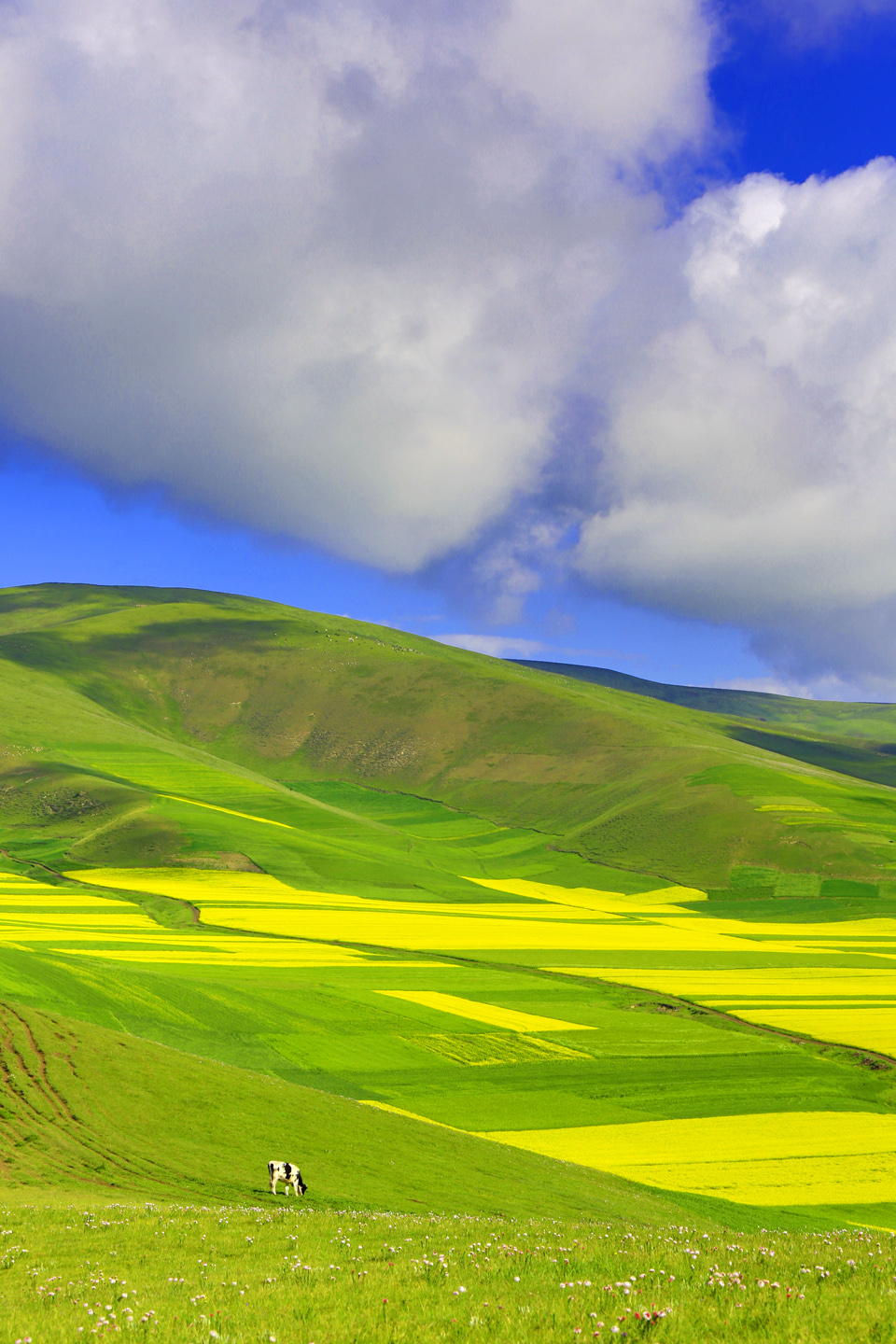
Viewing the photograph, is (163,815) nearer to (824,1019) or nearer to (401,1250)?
(824,1019)

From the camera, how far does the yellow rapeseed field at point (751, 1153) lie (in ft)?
118

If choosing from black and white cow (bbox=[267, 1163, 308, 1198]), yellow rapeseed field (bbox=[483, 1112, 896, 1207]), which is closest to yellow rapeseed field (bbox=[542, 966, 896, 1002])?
yellow rapeseed field (bbox=[483, 1112, 896, 1207])

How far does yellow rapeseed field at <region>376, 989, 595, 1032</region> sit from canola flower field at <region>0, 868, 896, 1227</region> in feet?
0.95

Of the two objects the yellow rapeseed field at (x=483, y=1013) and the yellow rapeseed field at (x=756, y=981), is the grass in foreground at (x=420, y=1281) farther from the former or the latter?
the yellow rapeseed field at (x=756, y=981)

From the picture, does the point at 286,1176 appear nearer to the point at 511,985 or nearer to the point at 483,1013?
the point at 483,1013

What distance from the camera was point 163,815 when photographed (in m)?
151

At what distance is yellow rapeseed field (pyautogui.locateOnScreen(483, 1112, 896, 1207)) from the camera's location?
118ft

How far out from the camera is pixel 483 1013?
65125mm

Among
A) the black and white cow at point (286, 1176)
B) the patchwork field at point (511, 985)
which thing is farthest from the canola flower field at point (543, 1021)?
the black and white cow at point (286, 1176)

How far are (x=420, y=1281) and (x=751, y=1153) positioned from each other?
32.0 meters

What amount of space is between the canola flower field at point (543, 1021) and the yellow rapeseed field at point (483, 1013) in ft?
0.95

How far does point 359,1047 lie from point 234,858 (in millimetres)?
87328

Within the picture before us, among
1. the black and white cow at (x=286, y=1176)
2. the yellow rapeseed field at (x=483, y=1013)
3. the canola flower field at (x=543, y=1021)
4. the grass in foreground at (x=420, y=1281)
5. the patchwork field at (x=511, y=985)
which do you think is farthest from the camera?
the yellow rapeseed field at (x=483, y=1013)

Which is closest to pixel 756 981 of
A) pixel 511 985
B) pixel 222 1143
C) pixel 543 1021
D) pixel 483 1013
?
pixel 511 985
